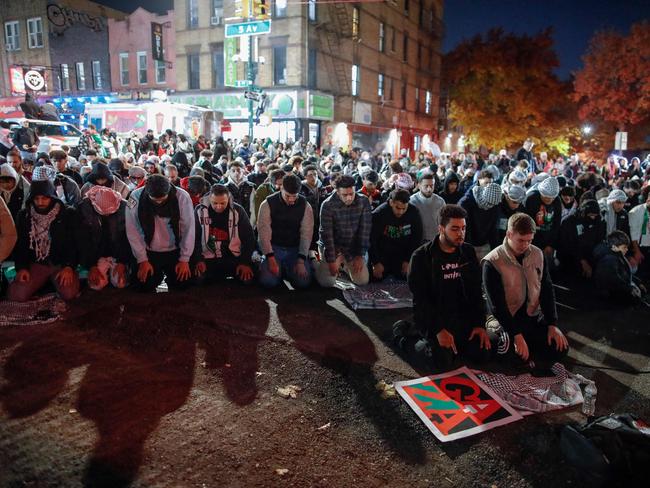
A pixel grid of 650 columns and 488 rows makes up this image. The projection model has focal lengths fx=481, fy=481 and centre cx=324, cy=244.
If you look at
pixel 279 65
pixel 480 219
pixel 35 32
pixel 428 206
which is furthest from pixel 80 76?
pixel 480 219

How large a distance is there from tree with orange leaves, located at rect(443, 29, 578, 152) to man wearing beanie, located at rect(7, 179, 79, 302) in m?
36.1

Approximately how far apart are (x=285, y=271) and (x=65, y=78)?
33710mm

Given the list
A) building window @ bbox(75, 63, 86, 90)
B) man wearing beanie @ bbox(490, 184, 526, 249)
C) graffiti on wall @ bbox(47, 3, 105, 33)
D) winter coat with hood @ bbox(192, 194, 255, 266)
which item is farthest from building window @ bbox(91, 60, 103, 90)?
man wearing beanie @ bbox(490, 184, 526, 249)

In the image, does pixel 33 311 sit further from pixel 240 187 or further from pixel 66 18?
pixel 66 18

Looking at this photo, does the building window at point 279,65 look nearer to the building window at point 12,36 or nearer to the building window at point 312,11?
the building window at point 312,11

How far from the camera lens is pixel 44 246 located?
602 cm

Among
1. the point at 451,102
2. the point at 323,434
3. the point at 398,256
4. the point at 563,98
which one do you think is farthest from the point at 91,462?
the point at 563,98

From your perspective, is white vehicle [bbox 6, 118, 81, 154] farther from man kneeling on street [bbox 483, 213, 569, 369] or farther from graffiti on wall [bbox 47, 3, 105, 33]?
graffiti on wall [bbox 47, 3, 105, 33]

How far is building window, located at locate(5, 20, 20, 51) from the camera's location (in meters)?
34.2

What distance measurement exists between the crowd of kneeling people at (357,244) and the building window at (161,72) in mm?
23658

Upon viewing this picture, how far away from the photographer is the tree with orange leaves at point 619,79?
32.2 meters

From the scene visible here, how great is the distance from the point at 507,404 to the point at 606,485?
1.04 meters

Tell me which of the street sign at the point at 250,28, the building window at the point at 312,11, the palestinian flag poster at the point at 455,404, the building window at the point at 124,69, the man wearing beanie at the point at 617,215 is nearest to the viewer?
the palestinian flag poster at the point at 455,404

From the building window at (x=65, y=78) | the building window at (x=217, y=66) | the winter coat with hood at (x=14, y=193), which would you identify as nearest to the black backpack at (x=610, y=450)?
the winter coat with hood at (x=14, y=193)
